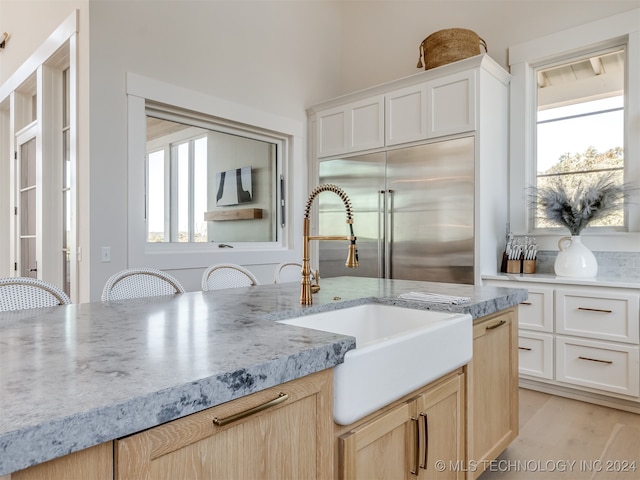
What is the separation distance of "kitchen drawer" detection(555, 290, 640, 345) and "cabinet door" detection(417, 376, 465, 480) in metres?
1.75

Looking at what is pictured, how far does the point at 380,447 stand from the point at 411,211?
261cm

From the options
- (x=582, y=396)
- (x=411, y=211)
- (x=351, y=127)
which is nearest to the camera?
(x=582, y=396)

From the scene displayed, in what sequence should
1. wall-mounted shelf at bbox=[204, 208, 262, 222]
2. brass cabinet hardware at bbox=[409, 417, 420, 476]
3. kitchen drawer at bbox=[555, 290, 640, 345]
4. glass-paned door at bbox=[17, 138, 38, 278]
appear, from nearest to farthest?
1. brass cabinet hardware at bbox=[409, 417, 420, 476]
2. kitchen drawer at bbox=[555, 290, 640, 345]
3. wall-mounted shelf at bbox=[204, 208, 262, 222]
4. glass-paned door at bbox=[17, 138, 38, 278]

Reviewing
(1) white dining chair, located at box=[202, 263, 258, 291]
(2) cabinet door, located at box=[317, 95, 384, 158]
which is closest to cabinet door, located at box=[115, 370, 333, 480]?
(1) white dining chair, located at box=[202, 263, 258, 291]

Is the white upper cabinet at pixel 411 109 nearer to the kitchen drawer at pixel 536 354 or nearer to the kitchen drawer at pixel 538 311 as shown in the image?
the kitchen drawer at pixel 538 311

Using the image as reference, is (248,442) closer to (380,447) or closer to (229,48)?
(380,447)

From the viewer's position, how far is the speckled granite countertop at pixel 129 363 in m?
0.57

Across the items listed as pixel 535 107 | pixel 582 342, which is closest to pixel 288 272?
pixel 582 342

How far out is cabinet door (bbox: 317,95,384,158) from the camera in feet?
12.3

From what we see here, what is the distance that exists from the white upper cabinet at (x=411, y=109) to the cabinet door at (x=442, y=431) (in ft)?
7.61

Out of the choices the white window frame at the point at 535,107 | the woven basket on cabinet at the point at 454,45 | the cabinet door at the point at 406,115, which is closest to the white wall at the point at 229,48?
the white window frame at the point at 535,107

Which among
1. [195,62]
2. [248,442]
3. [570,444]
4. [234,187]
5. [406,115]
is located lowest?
[570,444]

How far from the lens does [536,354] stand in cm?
294

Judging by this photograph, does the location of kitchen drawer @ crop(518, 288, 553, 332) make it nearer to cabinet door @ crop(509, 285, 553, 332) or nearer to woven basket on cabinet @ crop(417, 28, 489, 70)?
cabinet door @ crop(509, 285, 553, 332)
